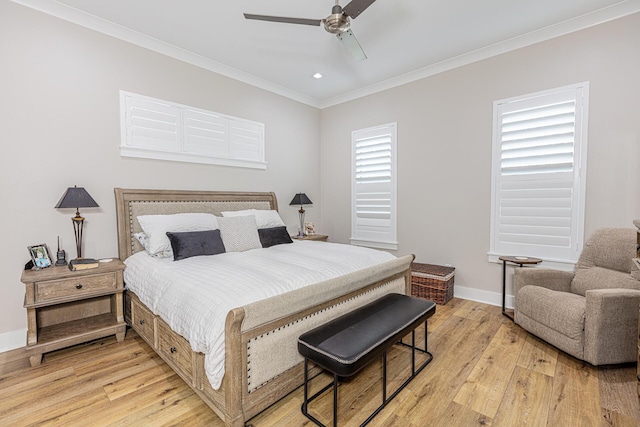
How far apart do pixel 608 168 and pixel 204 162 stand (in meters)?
4.42

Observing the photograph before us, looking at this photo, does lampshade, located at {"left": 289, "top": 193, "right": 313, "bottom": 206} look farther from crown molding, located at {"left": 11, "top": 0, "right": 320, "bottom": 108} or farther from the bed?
the bed

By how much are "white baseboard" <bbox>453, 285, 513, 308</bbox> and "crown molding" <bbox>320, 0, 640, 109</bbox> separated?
2881 mm

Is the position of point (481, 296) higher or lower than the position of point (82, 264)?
lower

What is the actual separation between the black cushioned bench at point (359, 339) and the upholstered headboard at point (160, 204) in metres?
2.41

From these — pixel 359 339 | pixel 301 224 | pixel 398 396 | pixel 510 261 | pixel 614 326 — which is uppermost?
pixel 301 224

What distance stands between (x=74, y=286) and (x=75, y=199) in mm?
765

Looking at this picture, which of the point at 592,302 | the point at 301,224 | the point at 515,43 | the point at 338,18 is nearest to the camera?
the point at 338,18

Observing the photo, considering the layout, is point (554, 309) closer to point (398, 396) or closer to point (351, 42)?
point (398, 396)

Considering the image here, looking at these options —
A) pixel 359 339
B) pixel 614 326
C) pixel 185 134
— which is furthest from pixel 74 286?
pixel 614 326

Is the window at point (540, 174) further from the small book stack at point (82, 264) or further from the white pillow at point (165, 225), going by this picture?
the small book stack at point (82, 264)

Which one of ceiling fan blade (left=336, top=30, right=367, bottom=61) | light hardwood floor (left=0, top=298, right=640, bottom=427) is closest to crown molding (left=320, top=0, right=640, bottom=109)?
ceiling fan blade (left=336, top=30, right=367, bottom=61)

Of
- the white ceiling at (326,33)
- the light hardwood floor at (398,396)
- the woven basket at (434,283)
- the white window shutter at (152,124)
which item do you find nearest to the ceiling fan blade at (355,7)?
the white ceiling at (326,33)

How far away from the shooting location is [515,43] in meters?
3.36

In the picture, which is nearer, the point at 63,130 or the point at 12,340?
the point at 12,340
